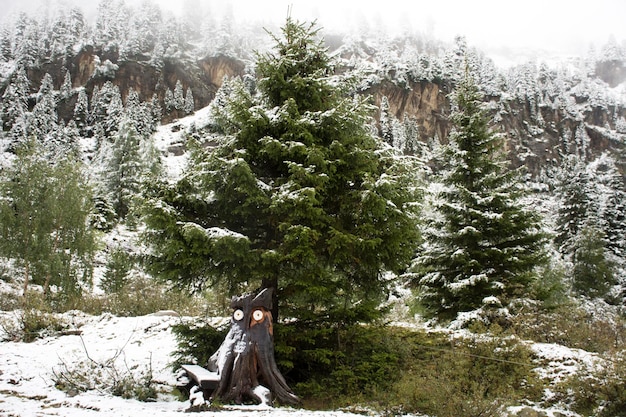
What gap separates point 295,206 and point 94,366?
4.73 metres

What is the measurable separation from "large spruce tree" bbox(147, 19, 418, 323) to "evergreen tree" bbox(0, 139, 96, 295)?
15.4 metres

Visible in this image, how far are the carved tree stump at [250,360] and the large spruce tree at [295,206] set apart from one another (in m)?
0.80

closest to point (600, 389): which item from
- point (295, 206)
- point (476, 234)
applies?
point (476, 234)

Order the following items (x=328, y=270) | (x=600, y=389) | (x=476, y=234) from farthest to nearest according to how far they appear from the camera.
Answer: (x=476, y=234)
(x=328, y=270)
(x=600, y=389)

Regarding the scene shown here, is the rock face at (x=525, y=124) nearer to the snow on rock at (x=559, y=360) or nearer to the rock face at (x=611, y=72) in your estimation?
Result: the rock face at (x=611, y=72)

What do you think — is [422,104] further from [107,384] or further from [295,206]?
[107,384]

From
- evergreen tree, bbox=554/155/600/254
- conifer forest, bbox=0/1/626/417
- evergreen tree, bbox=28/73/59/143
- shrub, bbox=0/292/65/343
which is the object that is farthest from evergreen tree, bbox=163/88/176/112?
shrub, bbox=0/292/65/343

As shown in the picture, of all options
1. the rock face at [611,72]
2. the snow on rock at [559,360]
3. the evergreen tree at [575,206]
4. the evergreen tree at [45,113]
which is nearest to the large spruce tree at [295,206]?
the snow on rock at [559,360]

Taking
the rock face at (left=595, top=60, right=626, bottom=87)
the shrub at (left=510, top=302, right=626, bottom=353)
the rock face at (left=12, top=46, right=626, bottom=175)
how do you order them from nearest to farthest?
the shrub at (left=510, top=302, right=626, bottom=353) → the rock face at (left=12, top=46, right=626, bottom=175) → the rock face at (left=595, top=60, right=626, bottom=87)

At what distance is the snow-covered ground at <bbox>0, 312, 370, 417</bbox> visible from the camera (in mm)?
5074

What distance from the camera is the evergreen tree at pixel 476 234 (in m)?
9.96

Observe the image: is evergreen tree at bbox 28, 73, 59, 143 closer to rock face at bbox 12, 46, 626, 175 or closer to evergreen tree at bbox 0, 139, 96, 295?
rock face at bbox 12, 46, 626, 175

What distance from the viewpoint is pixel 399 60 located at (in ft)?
Answer: 307

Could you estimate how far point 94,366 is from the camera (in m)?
7.22
